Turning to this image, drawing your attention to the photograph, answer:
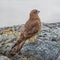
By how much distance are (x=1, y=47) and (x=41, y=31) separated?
36.6 inches

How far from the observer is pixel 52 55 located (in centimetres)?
726

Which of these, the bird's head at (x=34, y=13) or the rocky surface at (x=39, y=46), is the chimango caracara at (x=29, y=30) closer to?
the bird's head at (x=34, y=13)

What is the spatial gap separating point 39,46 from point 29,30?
0.37 m

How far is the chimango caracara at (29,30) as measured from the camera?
24.1 feet

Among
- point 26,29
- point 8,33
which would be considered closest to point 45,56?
point 26,29

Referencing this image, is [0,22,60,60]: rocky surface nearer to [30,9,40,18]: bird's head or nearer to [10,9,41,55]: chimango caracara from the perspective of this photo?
[10,9,41,55]: chimango caracara

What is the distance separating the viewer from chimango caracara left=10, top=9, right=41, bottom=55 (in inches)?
289

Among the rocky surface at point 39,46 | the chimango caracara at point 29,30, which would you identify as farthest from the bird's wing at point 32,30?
the rocky surface at point 39,46

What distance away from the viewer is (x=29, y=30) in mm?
7402

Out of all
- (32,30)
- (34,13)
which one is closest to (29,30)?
(32,30)

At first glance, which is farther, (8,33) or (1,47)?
(8,33)

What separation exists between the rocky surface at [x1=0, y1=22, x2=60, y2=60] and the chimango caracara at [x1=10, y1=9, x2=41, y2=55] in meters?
0.11

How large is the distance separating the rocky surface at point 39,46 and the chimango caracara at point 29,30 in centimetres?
11

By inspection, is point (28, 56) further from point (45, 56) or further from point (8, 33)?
point (8, 33)
